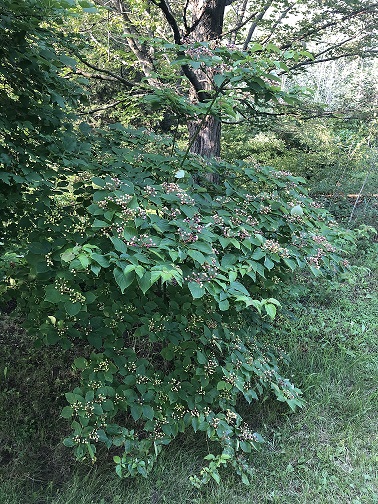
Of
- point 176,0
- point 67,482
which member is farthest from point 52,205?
point 176,0

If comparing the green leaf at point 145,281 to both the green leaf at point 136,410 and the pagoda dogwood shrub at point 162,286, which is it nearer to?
the pagoda dogwood shrub at point 162,286

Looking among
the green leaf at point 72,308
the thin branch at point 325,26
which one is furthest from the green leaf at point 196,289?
the thin branch at point 325,26

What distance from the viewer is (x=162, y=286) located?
2.03 meters

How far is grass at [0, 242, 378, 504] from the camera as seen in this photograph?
6.68 ft

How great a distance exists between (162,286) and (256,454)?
121 centimetres

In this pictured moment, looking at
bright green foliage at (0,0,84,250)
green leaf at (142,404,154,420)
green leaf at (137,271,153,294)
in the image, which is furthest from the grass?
green leaf at (137,271,153,294)

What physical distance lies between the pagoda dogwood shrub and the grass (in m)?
0.14

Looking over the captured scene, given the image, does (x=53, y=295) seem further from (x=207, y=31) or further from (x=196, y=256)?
(x=207, y=31)

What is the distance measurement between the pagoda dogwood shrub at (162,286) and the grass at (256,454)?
5.5 inches

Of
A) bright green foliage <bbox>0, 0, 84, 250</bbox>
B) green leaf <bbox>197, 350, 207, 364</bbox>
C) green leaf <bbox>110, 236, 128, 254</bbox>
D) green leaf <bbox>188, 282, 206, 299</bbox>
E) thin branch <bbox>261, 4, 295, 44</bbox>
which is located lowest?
green leaf <bbox>197, 350, 207, 364</bbox>

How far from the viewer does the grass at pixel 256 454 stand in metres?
2.04

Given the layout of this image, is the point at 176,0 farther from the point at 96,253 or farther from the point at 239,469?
the point at 239,469

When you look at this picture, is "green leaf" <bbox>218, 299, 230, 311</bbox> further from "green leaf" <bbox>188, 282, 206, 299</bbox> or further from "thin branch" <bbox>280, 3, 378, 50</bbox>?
"thin branch" <bbox>280, 3, 378, 50</bbox>

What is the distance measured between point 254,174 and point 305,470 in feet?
5.63
